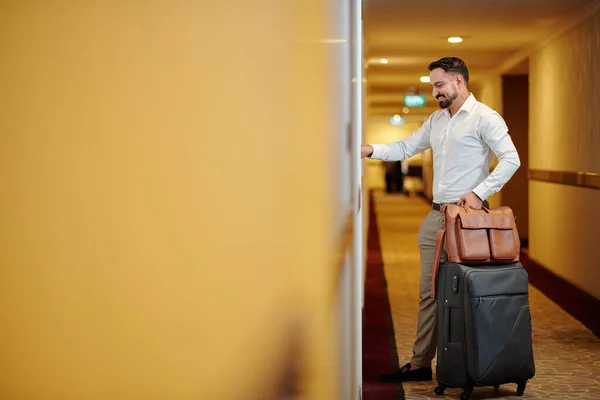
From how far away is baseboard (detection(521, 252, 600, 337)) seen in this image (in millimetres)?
6988

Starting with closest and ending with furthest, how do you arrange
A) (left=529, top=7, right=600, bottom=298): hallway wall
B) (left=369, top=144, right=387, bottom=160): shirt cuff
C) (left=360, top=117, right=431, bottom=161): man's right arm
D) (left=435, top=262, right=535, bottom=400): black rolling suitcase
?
1. (left=435, top=262, right=535, bottom=400): black rolling suitcase
2. (left=369, top=144, right=387, bottom=160): shirt cuff
3. (left=360, top=117, right=431, bottom=161): man's right arm
4. (left=529, top=7, right=600, bottom=298): hallway wall

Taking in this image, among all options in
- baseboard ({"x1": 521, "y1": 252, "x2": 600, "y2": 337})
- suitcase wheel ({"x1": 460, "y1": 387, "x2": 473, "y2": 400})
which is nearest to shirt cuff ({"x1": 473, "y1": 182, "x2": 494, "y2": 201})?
suitcase wheel ({"x1": 460, "y1": 387, "x2": 473, "y2": 400})

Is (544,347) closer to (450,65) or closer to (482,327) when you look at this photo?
(482,327)

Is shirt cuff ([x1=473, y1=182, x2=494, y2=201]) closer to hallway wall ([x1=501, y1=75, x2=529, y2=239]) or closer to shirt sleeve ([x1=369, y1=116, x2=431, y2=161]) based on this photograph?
shirt sleeve ([x1=369, y1=116, x2=431, y2=161])

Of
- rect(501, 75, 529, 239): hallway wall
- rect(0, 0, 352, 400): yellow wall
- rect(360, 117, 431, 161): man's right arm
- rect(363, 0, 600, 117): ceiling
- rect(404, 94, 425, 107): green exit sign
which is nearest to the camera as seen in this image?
rect(0, 0, 352, 400): yellow wall

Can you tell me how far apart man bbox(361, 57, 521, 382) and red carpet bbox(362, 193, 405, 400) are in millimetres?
202

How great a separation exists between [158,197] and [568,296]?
22.2 feet

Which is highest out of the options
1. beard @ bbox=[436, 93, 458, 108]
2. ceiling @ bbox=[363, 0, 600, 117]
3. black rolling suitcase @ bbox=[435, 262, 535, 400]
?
ceiling @ bbox=[363, 0, 600, 117]

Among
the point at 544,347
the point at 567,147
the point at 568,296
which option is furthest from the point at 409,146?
the point at 567,147

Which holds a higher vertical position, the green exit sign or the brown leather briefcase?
the green exit sign

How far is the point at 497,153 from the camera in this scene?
180 inches

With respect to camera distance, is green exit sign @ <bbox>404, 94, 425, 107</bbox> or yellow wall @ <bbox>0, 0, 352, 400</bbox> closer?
yellow wall @ <bbox>0, 0, 352, 400</bbox>

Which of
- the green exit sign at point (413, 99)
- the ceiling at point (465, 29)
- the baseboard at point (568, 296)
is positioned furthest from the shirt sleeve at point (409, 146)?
the green exit sign at point (413, 99)

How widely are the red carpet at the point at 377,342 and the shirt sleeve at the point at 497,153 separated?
1116 mm
